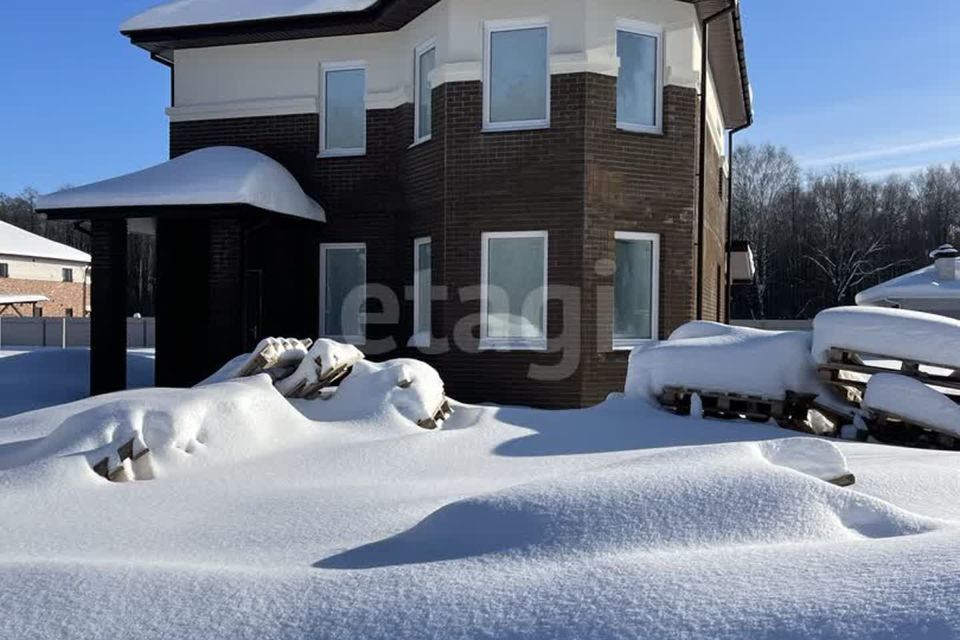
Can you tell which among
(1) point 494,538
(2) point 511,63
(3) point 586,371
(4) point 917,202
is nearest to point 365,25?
(2) point 511,63

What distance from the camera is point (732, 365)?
25.5 feet

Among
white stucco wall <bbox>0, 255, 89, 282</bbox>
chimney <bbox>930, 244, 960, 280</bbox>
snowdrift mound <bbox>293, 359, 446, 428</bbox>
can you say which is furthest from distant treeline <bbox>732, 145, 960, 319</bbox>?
snowdrift mound <bbox>293, 359, 446, 428</bbox>

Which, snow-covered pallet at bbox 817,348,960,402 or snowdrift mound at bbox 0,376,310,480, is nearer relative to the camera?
snowdrift mound at bbox 0,376,310,480

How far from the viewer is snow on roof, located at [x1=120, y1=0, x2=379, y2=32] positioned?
11766mm

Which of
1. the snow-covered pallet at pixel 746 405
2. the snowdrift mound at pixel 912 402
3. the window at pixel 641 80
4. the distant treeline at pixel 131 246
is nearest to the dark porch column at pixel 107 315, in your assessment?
the window at pixel 641 80

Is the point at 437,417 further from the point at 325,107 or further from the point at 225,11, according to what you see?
the point at 225,11

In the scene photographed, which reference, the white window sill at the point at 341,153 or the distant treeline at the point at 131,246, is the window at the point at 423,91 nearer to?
the white window sill at the point at 341,153

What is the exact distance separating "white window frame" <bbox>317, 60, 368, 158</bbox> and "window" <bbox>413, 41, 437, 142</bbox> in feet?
3.30

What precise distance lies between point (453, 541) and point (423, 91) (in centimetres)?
915

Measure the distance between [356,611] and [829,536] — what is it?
1.78 m

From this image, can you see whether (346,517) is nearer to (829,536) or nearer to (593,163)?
(829,536)

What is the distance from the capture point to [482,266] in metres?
10.5

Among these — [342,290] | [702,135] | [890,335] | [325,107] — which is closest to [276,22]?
[325,107]

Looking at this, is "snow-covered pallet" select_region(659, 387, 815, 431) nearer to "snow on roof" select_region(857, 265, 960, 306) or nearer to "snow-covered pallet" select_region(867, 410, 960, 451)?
"snow-covered pallet" select_region(867, 410, 960, 451)
